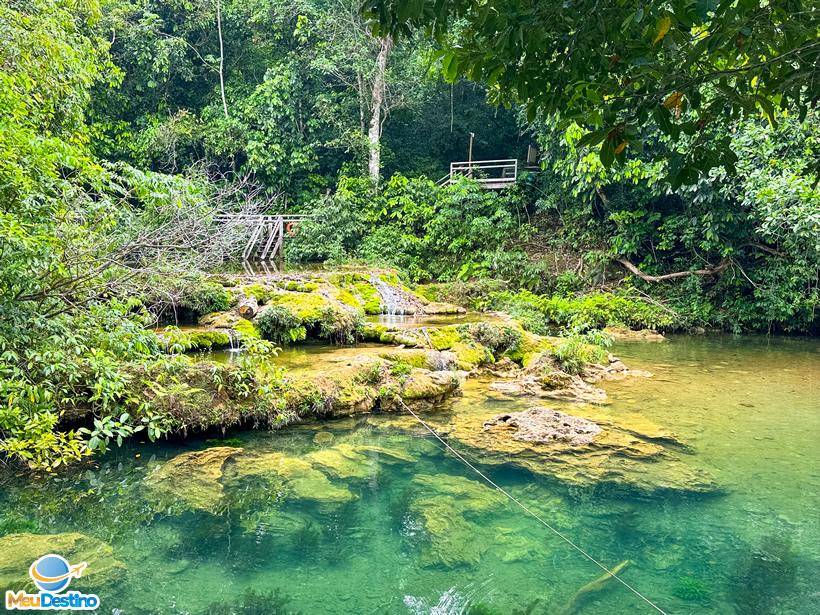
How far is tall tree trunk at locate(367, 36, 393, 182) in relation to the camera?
1838 cm

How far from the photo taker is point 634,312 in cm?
1421

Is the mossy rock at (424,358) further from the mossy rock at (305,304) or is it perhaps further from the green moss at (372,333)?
the mossy rock at (305,304)

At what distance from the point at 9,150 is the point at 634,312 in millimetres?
13285

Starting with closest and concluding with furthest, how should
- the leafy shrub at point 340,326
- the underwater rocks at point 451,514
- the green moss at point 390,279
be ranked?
the underwater rocks at point 451,514 < the leafy shrub at point 340,326 < the green moss at point 390,279

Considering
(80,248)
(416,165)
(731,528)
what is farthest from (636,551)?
(416,165)

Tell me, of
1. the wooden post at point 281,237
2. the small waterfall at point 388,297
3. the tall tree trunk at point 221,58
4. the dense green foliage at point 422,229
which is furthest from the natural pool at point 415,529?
the tall tree trunk at point 221,58

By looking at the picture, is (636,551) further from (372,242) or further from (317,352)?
(372,242)

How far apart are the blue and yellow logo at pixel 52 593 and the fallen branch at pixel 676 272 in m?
14.4

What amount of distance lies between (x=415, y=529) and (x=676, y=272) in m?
13.0

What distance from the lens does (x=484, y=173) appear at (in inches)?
760

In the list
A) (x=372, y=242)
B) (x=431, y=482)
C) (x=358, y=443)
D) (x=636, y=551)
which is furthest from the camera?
(x=372, y=242)

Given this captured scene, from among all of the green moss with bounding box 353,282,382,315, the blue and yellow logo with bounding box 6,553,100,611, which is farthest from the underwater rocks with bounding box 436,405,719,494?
the green moss with bounding box 353,282,382,315

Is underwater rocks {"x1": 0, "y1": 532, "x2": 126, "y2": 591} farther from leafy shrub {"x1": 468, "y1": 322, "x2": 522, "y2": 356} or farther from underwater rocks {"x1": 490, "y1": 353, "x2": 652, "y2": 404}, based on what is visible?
leafy shrub {"x1": 468, "y1": 322, "x2": 522, "y2": 356}

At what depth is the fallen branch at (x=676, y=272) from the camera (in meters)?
14.1
